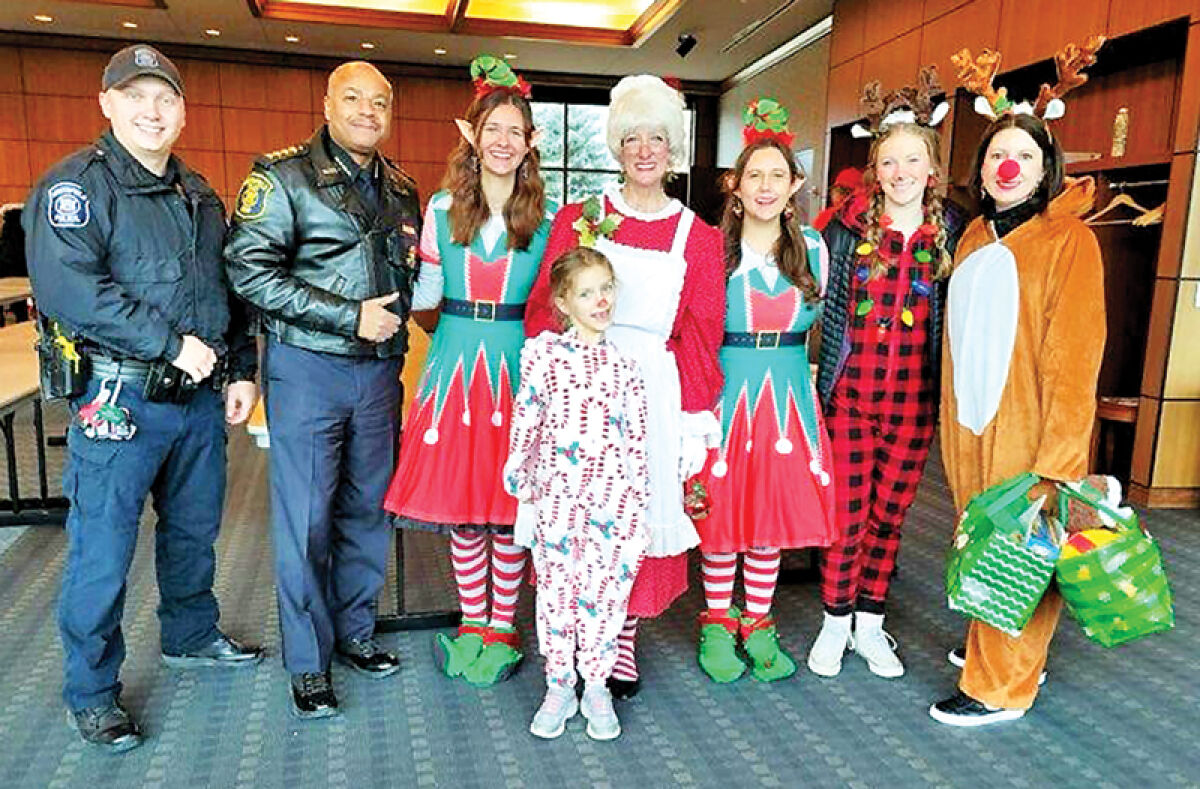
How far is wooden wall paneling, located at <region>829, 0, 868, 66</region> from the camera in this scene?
21.2ft

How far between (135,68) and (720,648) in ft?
6.38

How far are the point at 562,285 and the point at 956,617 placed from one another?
68.3 inches

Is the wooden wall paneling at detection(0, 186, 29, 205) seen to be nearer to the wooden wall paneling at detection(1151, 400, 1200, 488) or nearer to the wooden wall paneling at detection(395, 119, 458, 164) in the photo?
the wooden wall paneling at detection(395, 119, 458, 164)

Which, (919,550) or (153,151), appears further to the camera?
(919,550)

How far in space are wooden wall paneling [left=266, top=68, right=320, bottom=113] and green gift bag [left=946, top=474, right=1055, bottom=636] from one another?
9.50m

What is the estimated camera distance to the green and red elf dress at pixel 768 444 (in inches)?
87.9

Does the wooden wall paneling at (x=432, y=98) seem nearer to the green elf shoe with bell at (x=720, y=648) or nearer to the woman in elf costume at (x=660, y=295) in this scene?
the woman in elf costume at (x=660, y=295)

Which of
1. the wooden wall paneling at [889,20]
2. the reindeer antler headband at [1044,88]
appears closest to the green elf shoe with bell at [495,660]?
the reindeer antler headband at [1044,88]

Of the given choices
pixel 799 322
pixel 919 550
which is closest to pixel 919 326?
pixel 799 322

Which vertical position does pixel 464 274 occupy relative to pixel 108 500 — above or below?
above

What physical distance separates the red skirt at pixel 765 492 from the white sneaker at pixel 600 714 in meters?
0.45

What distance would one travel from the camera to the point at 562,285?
1.94 m

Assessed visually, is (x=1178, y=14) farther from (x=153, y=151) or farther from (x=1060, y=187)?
(x=153, y=151)

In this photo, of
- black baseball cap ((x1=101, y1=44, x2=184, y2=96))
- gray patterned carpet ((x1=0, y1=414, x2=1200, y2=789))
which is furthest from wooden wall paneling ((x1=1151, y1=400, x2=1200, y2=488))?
black baseball cap ((x1=101, y1=44, x2=184, y2=96))
